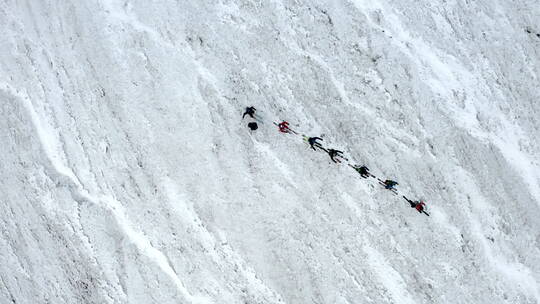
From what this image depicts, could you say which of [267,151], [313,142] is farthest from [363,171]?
[267,151]

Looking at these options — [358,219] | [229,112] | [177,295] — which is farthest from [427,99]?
[177,295]

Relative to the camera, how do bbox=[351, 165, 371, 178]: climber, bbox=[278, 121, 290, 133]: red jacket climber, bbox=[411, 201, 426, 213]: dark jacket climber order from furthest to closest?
bbox=[278, 121, 290, 133]: red jacket climber, bbox=[351, 165, 371, 178]: climber, bbox=[411, 201, 426, 213]: dark jacket climber

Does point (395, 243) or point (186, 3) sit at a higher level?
point (186, 3)

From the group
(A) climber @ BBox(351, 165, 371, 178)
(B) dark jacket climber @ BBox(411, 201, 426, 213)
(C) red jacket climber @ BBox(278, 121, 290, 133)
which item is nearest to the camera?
(B) dark jacket climber @ BBox(411, 201, 426, 213)

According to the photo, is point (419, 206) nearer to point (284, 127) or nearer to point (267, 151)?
point (284, 127)

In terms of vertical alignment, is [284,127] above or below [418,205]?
below

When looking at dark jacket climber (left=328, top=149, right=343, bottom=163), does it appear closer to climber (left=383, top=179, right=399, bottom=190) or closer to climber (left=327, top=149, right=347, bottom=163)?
climber (left=327, top=149, right=347, bottom=163)

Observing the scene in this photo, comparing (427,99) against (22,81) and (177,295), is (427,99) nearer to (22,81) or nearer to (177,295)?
(177,295)

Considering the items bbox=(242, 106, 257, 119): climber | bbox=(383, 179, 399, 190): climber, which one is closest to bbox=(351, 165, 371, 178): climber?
bbox=(383, 179, 399, 190): climber

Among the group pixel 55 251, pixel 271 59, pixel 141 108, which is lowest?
pixel 55 251
